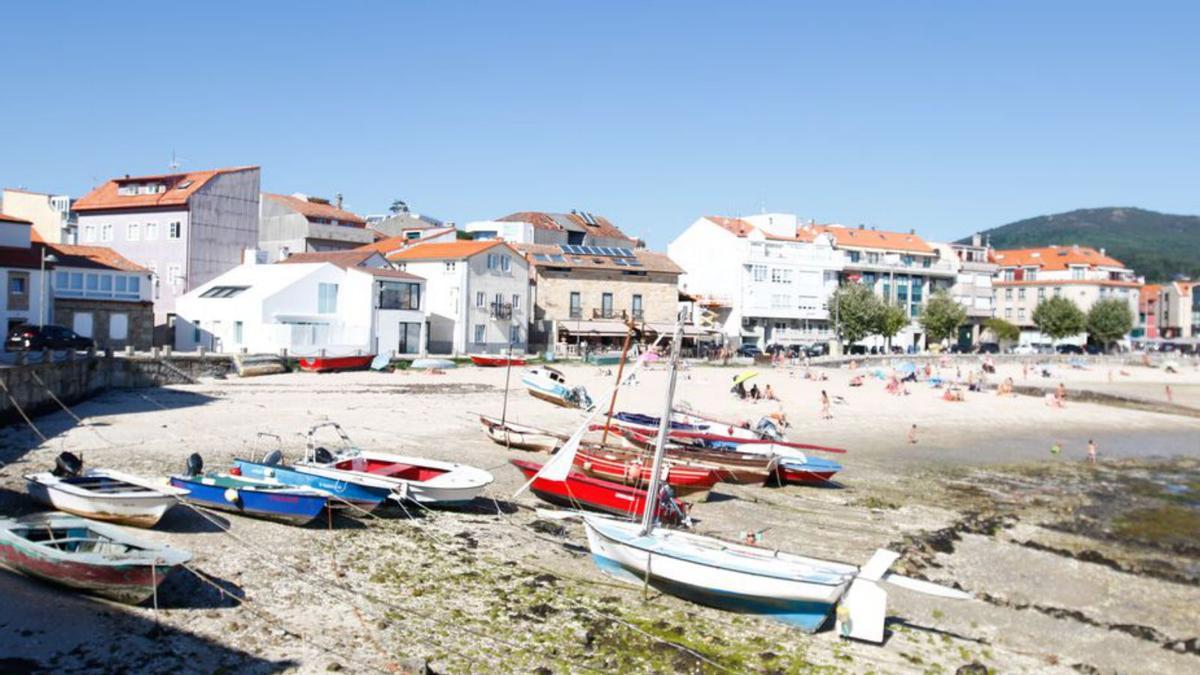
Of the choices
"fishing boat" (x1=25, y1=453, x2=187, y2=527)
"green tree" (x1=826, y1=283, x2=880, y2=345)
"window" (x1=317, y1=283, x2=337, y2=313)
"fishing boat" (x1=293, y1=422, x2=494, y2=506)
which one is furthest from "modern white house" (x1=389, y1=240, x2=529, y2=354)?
"fishing boat" (x1=25, y1=453, x2=187, y2=527)

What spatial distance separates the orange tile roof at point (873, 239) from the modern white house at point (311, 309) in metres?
56.3

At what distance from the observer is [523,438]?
1182 inches

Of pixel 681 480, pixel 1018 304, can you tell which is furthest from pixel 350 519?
pixel 1018 304

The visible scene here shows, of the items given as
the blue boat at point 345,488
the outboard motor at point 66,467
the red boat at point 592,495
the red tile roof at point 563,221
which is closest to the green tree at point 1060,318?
the red tile roof at point 563,221

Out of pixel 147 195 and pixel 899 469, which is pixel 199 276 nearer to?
pixel 147 195

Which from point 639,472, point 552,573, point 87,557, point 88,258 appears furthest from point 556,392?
point 87,557

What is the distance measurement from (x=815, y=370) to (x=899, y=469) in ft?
115

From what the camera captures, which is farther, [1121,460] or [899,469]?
[1121,460]

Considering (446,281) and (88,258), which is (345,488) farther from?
(446,281)

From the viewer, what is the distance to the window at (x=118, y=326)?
51.6m

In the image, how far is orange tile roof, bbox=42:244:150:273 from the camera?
5038 cm

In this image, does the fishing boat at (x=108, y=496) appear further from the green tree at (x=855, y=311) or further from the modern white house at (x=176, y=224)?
the green tree at (x=855, y=311)

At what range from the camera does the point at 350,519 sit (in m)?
20.4

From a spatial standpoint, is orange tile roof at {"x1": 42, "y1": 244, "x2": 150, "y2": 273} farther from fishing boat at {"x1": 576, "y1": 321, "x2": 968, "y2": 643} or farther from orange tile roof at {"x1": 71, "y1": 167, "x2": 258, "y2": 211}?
fishing boat at {"x1": 576, "y1": 321, "x2": 968, "y2": 643}
